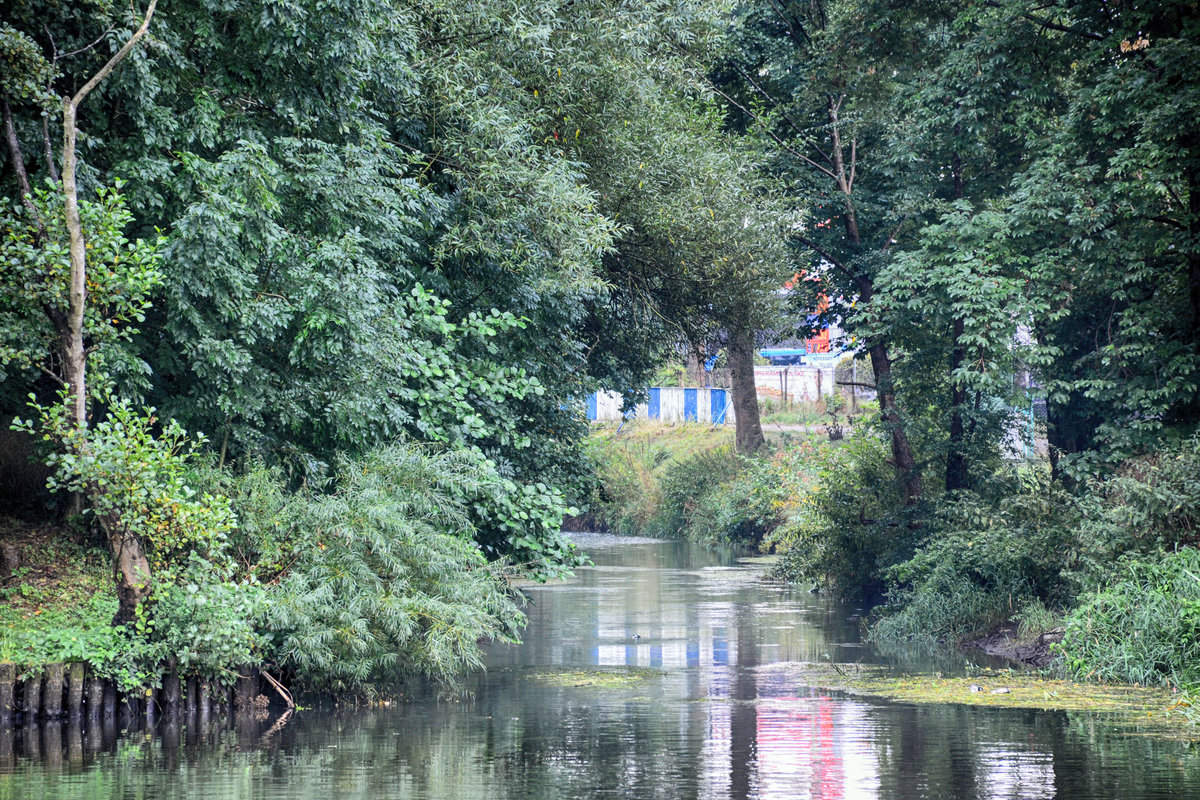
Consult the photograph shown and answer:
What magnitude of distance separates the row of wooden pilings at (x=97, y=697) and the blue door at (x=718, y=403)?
39414mm

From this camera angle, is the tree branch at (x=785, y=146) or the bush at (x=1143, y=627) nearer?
the bush at (x=1143, y=627)

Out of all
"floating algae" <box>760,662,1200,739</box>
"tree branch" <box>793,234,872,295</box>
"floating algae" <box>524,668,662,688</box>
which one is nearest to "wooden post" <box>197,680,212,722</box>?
"floating algae" <box>524,668,662,688</box>

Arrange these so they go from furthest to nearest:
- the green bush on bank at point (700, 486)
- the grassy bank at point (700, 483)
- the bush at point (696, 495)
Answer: the bush at point (696, 495), the grassy bank at point (700, 483), the green bush on bank at point (700, 486)

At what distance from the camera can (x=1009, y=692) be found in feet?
49.1

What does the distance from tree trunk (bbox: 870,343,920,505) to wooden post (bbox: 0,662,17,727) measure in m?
16.1

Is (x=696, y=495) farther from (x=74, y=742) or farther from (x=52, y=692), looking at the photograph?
(x=74, y=742)

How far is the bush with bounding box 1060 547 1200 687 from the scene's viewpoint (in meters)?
14.5

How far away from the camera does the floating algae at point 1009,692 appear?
13141mm

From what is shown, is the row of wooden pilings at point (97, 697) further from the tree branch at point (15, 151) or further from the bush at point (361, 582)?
the tree branch at point (15, 151)

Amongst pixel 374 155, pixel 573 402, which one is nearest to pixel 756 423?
pixel 573 402

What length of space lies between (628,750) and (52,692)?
19.8ft

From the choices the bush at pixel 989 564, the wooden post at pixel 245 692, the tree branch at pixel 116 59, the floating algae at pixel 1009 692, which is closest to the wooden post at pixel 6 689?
the wooden post at pixel 245 692

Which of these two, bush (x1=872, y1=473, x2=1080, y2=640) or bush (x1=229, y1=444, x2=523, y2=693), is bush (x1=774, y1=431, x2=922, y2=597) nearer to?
bush (x1=872, y1=473, x2=1080, y2=640)

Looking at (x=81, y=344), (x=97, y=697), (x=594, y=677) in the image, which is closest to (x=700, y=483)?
(x=594, y=677)
